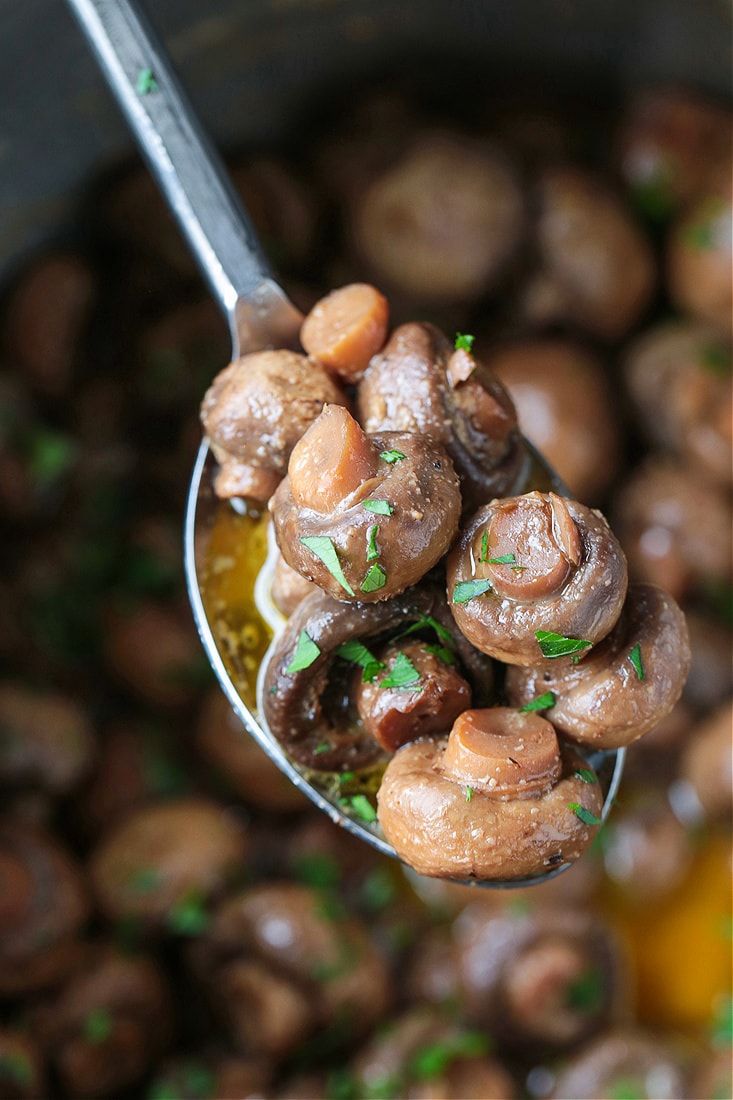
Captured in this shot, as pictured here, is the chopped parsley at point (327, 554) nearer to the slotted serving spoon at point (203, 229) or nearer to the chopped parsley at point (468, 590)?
the chopped parsley at point (468, 590)

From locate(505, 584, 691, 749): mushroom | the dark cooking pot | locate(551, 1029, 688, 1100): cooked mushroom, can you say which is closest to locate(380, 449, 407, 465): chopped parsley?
locate(505, 584, 691, 749): mushroom

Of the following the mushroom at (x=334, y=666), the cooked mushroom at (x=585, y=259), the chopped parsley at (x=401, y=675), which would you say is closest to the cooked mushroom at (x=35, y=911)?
the mushroom at (x=334, y=666)

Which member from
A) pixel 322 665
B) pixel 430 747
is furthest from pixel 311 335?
pixel 430 747

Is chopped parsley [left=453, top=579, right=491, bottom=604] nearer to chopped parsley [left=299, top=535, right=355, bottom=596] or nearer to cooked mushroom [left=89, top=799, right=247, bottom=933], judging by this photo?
chopped parsley [left=299, top=535, right=355, bottom=596]

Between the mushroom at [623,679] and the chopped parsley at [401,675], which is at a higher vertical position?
the chopped parsley at [401,675]

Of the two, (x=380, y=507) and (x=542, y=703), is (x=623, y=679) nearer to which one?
(x=542, y=703)

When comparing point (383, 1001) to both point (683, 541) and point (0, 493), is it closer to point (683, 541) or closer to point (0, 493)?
point (683, 541)

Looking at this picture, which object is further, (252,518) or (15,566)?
(15,566)
